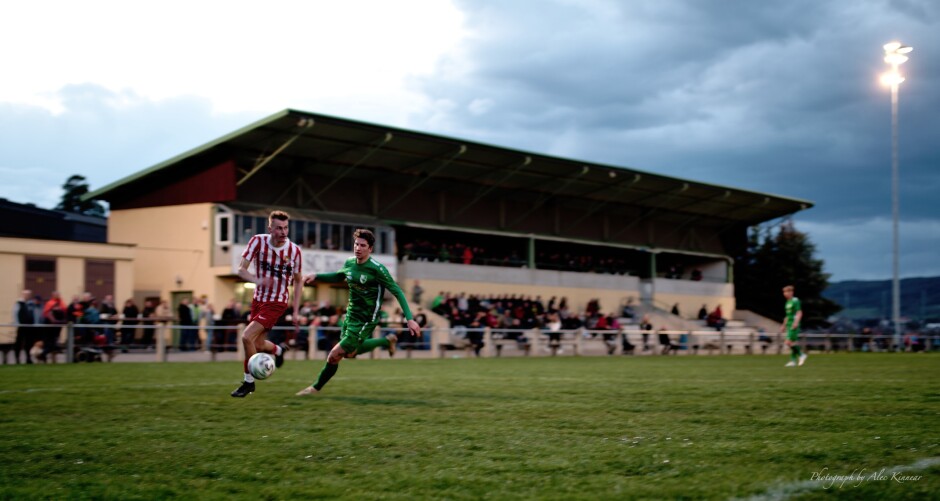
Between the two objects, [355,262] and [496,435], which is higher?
[355,262]

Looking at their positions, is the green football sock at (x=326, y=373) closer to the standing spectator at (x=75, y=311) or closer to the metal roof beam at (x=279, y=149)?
the standing spectator at (x=75, y=311)

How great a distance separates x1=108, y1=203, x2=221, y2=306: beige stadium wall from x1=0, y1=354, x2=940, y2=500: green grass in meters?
25.3

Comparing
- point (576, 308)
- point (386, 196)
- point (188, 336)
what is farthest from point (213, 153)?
point (576, 308)

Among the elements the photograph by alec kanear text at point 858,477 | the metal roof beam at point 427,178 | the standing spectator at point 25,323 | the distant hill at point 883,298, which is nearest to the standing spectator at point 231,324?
the standing spectator at point 25,323

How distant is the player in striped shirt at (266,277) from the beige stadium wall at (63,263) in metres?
23.6

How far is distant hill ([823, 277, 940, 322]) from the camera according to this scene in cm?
5806

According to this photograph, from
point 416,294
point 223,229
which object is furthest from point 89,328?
point 416,294

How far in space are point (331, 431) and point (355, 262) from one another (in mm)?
3790

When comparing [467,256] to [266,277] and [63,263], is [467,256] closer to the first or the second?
[63,263]

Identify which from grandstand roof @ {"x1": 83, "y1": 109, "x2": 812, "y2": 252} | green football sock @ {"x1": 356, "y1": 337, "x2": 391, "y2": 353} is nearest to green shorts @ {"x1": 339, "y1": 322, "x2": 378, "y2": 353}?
green football sock @ {"x1": 356, "y1": 337, "x2": 391, "y2": 353}

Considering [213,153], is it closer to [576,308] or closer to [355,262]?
[576,308]

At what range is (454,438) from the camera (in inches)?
289

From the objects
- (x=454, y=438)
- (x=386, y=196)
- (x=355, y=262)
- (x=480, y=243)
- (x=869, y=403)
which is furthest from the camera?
(x=480, y=243)

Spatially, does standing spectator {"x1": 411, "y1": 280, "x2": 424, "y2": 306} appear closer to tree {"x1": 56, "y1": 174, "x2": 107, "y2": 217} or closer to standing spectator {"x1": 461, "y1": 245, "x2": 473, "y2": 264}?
standing spectator {"x1": 461, "y1": 245, "x2": 473, "y2": 264}
